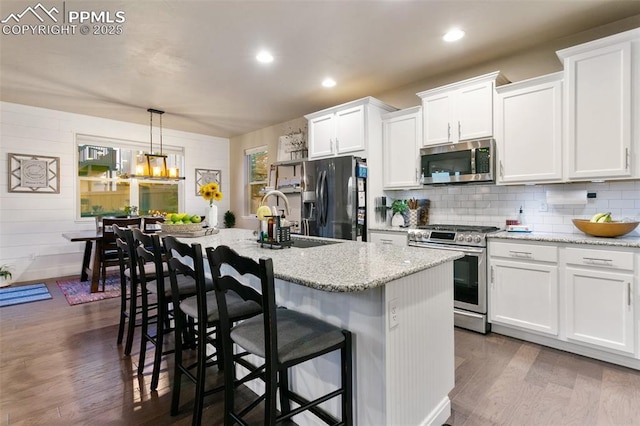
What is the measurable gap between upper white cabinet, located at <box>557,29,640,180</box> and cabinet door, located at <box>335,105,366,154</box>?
1997 millimetres

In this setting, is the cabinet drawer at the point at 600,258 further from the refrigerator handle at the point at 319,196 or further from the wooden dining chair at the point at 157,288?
the wooden dining chair at the point at 157,288

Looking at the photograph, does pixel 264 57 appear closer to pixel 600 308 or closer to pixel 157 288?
pixel 157 288

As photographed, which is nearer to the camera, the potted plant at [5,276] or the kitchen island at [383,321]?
the kitchen island at [383,321]

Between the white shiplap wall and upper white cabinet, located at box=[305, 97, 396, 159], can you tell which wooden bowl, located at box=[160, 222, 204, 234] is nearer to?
upper white cabinet, located at box=[305, 97, 396, 159]

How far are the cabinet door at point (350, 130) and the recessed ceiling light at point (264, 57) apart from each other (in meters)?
1.17

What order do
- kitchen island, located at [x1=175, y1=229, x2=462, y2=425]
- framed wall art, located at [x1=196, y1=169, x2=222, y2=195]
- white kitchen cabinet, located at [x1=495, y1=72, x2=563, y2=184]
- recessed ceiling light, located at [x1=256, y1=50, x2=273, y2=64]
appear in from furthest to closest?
framed wall art, located at [x1=196, y1=169, x2=222, y2=195] → recessed ceiling light, located at [x1=256, y1=50, x2=273, y2=64] → white kitchen cabinet, located at [x1=495, y1=72, x2=563, y2=184] → kitchen island, located at [x1=175, y1=229, x2=462, y2=425]

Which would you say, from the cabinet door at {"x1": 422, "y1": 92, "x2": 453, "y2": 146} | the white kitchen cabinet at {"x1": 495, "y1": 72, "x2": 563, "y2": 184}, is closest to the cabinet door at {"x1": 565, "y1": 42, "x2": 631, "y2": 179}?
the white kitchen cabinet at {"x1": 495, "y1": 72, "x2": 563, "y2": 184}

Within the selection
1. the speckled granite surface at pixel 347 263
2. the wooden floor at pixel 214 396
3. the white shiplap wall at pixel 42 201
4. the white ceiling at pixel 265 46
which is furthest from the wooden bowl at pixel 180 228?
the white shiplap wall at pixel 42 201

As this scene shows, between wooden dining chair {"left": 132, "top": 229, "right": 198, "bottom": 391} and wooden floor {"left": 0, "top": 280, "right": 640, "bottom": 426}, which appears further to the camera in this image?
wooden dining chair {"left": 132, "top": 229, "right": 198, "bottom": 391}

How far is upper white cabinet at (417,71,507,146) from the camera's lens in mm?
3150

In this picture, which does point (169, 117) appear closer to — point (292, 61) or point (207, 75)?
point (207, 75)

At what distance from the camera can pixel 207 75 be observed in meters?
3.79

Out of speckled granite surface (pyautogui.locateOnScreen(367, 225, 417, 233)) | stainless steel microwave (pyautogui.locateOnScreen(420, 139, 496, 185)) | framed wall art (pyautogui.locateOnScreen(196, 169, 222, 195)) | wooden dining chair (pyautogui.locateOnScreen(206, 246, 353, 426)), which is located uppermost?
framed wall art (pyautogui.locateOnScreen(196, 169, 222, 195))

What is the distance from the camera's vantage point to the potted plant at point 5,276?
457 cm
